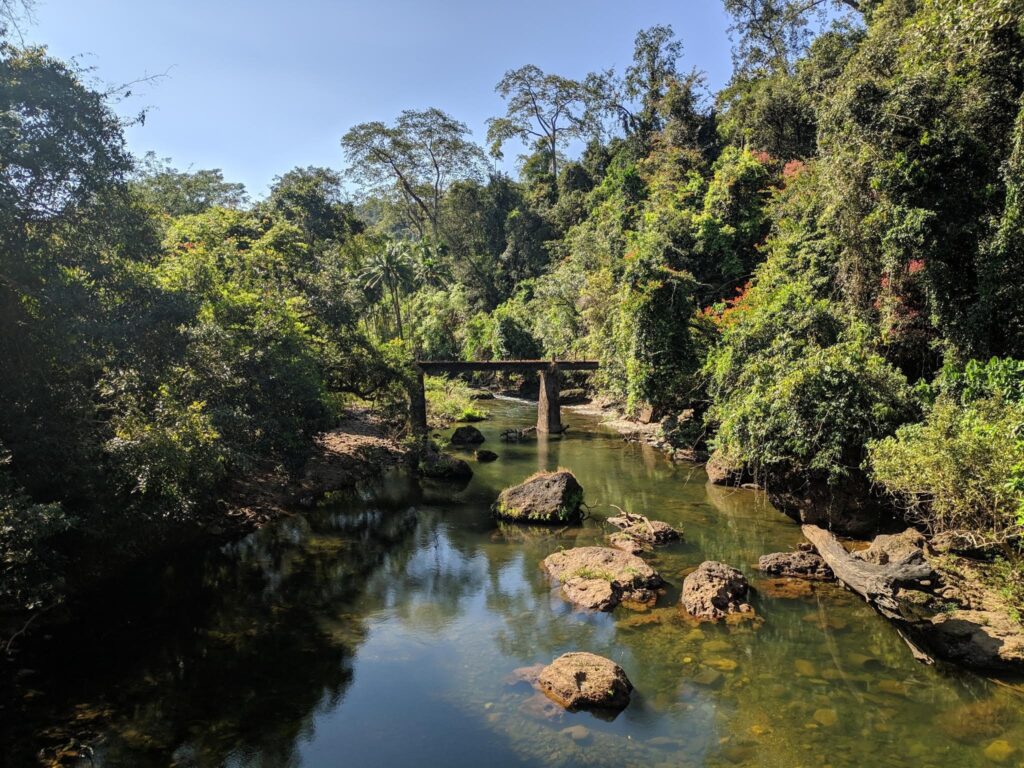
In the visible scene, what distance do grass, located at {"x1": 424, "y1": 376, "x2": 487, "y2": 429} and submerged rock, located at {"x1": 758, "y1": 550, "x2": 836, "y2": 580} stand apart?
2600 centimetres

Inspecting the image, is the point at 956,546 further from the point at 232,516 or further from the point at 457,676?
the point at 232,516

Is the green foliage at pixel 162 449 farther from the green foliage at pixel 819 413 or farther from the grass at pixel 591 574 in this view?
the green foliage at pixel 819 413

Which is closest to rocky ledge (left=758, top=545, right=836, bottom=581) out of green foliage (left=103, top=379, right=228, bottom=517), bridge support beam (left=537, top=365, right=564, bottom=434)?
green foliage (left=103, top=379, right=228, bottom=517)

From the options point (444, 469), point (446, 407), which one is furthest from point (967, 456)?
point (446, 407)

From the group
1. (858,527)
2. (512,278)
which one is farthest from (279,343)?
(512,278)

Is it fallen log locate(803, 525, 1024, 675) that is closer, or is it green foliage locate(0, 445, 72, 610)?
green foliage locate(0, 445, 72, 610)

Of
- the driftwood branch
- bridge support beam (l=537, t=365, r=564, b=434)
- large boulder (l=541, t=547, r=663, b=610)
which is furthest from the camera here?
bridge support beam (l=537, t=365, r=564, b=434)

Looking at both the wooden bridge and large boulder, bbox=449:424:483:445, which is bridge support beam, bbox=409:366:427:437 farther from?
the wooden bridge

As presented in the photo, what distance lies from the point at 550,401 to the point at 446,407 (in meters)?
7.88

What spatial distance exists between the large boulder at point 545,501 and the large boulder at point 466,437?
12896 mm

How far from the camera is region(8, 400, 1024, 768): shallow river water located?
9.70 m

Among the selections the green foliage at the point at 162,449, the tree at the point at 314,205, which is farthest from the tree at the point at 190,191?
the green foliage at the point at 162,449

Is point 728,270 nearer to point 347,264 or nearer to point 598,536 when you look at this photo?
point 598,536

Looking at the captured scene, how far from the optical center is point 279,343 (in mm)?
20031
